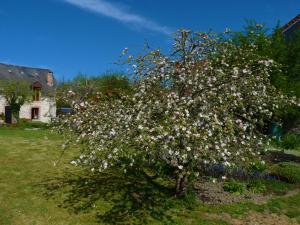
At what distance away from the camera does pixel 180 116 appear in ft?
35.5

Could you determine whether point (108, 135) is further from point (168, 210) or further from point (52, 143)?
point (52, 143)

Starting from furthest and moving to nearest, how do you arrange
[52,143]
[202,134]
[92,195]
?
[52,143]
[92,195]
[202,134]

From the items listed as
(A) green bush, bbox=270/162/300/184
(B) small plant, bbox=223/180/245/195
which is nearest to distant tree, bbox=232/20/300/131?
(A) green bush, bbox=270/162/300/184

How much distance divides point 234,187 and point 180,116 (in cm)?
639

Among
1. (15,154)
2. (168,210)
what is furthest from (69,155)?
(168,210)

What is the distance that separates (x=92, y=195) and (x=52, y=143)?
543 inches

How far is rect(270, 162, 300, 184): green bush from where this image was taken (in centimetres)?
1805

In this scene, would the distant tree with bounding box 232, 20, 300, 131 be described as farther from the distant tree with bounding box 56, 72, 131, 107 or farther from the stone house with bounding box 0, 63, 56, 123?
the stone house with bounding box 0, 63, 56, 123

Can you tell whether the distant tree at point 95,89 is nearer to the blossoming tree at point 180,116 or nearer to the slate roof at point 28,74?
the blossoming tree at point 180,116

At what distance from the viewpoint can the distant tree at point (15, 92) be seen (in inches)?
2138

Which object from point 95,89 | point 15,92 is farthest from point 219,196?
point 15,92

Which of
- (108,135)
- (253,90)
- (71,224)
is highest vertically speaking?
(253,90)

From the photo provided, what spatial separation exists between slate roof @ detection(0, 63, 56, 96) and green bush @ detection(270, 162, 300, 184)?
171 ft

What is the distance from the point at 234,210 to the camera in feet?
43.9
